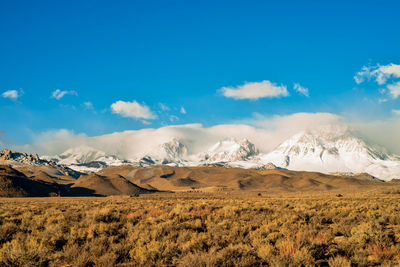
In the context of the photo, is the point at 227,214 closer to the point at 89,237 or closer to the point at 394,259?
the point at 89,237

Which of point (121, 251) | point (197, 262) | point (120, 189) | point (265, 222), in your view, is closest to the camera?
point (197, 262)

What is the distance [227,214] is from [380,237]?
9.83 meters

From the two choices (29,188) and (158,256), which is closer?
(158,256)

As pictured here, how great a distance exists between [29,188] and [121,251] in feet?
387

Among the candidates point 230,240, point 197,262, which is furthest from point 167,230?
point 197,262

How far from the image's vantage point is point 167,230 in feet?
46.1

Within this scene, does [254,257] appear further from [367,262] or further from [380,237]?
[380,237]

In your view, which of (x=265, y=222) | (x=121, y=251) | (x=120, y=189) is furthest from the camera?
(x=120, y=189)

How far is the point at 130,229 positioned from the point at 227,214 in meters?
7.63

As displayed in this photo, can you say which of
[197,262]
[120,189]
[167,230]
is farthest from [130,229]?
[120,189]

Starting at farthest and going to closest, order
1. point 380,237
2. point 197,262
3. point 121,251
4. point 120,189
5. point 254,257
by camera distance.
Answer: point 120,189 < point 380,237 < point 121,251 < point 254,257 < point 197,262

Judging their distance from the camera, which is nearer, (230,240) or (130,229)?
(230,240)

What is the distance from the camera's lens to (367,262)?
9.45 metres

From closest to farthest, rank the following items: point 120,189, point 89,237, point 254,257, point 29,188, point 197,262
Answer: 1. point 197,262
2. point 254,257
3. point 89,237
4. point 29,188
5. point 120,189
